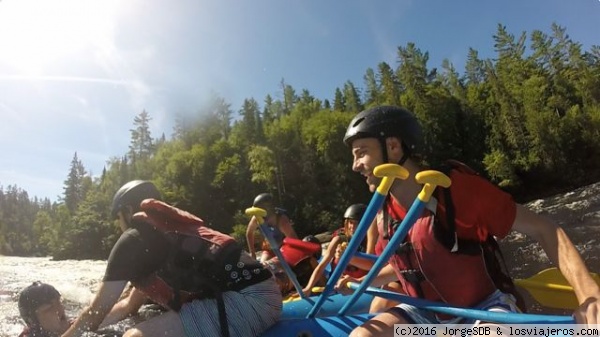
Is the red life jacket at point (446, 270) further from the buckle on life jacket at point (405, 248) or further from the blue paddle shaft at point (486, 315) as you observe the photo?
the blue paddle shaft at point (486, 315)

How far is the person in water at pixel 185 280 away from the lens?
2568 millimetres

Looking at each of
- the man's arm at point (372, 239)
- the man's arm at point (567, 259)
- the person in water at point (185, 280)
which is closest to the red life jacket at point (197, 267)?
the person in water at point (185, 280)

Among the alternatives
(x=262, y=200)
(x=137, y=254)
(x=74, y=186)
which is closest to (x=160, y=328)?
(x=137, y=254)

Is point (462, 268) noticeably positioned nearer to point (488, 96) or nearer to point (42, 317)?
point (42, 317)

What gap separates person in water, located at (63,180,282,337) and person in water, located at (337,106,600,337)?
809 mm

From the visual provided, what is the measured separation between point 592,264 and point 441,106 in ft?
141

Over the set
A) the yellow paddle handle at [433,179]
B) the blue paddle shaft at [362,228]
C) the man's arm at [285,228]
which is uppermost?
the man's arm at [285,228]

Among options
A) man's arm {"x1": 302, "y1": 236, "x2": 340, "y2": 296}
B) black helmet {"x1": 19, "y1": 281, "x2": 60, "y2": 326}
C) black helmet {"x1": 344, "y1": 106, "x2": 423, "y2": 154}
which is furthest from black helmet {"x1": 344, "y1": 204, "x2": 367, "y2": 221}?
black helmet {"x1": 19, "y1": 281, "x2": 60, "y2": 326}

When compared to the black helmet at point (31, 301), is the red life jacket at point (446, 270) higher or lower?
lower

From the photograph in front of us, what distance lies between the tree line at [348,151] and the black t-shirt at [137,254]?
3497cm

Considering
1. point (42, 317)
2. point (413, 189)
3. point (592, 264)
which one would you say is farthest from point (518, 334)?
point (592, 264)

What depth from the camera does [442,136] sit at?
4612 cm

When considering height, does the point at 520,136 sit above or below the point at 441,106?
below

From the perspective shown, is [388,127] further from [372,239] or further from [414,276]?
[372,239]
